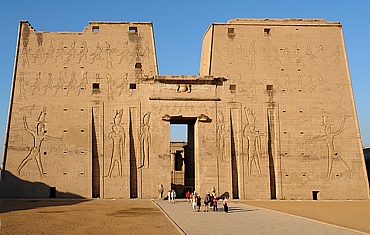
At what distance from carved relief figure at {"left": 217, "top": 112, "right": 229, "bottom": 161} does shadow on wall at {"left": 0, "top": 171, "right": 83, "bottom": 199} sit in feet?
31.1

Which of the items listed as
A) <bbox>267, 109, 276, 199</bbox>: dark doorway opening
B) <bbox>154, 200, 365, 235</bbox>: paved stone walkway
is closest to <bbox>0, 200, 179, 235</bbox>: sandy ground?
<bbox>154, 200, 365, 235</bbox>: paved stone walkway

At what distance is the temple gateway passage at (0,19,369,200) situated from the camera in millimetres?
27500

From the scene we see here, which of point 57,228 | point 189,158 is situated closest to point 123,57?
point 189,158

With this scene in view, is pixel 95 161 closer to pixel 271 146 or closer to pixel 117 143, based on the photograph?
pixel 117 143

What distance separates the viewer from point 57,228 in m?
13.3

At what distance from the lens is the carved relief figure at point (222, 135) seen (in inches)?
1109

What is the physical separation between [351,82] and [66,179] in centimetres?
1882

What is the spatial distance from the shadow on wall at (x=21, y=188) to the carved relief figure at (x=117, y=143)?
3.38 meters

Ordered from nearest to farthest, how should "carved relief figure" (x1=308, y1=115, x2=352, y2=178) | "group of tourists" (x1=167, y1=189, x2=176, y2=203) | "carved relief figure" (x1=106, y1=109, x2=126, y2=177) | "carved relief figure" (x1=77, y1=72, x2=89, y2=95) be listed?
"group of tourists" (x1=167, y1=189, x2=176, y2=203), "carved relief figure" (x1=106, y1=109, x2=126, y2=177), "carved relief figure" (x1=77, y1=72, x2=89, y2=95), "carved relief figure" (x1=308, y1=115, x2=352, y2=178)

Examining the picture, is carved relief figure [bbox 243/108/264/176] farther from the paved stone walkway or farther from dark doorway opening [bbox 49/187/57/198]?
dark doorway opening [bbox 49/187/57/198]

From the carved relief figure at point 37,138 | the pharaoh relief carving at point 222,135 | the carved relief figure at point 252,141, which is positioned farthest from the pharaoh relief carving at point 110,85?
the carved relief figure at point 252,141

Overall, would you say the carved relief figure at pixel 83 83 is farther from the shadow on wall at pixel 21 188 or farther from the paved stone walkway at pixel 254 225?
the paved stone walkway at pixel 254 225

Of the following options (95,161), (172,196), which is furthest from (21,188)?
(172,196)

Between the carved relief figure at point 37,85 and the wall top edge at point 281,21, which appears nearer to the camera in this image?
the carved relief figure at point 37,85
